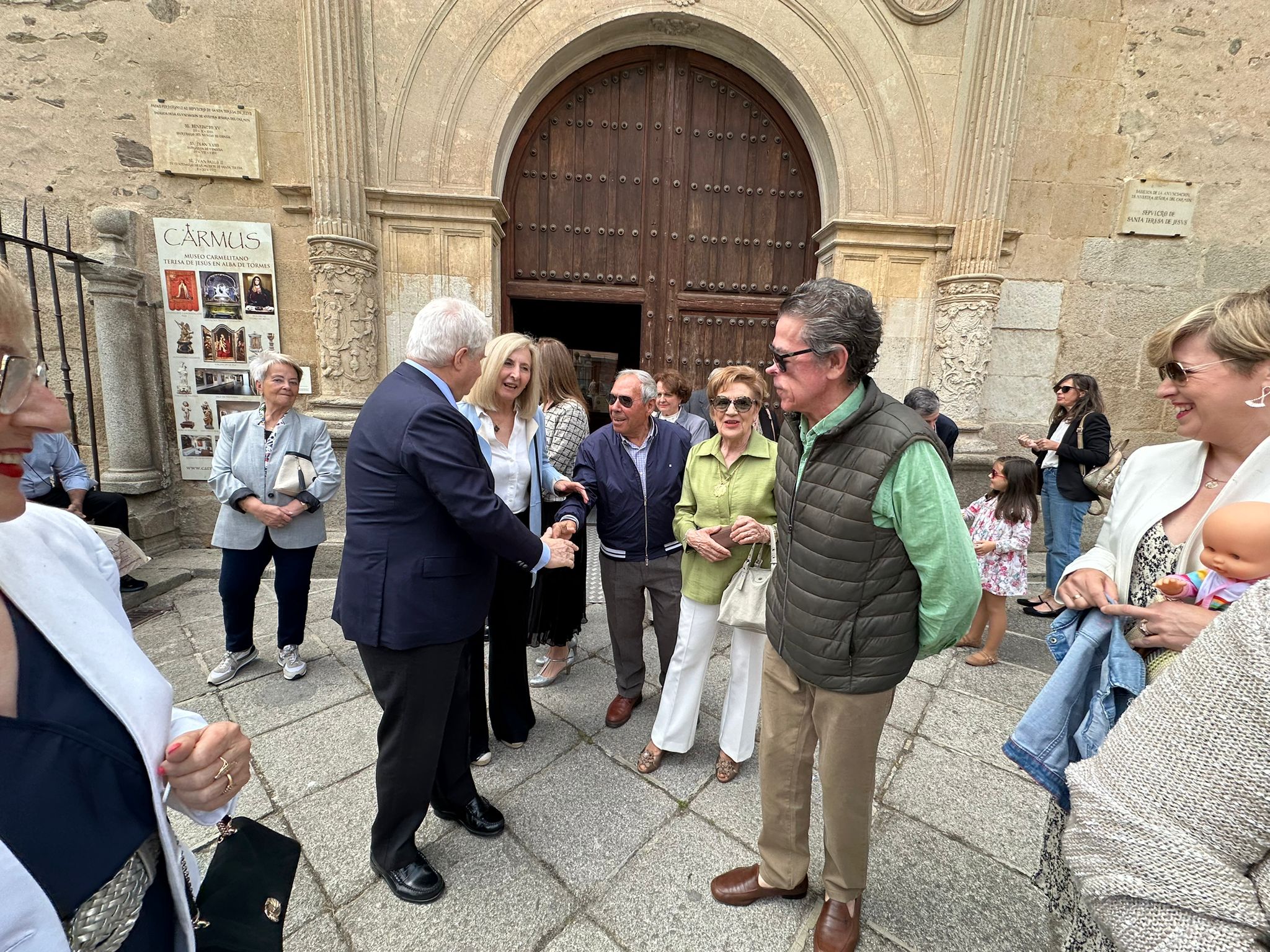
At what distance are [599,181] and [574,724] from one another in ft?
16.4

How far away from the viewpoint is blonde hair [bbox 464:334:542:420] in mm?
2488

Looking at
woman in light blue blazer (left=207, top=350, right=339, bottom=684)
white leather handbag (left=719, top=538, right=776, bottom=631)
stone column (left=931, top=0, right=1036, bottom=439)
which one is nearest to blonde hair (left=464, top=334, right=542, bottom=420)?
white leather handbag (left=719, top=538, right=776, bottom=631)

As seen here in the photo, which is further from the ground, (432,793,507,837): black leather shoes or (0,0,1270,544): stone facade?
(0,0,1270,544): stone facade

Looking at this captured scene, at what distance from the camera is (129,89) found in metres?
4.69

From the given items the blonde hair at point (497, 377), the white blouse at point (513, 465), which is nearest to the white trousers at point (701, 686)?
the white blouse at point (513, 465)

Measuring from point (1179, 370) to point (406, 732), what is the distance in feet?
7.88

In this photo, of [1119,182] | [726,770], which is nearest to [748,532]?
[726,770]

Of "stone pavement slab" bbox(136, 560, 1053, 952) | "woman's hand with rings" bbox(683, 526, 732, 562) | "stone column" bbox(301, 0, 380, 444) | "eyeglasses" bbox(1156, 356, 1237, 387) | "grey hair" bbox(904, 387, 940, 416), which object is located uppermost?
"stone column" bbox(301, 0, 380, 444)

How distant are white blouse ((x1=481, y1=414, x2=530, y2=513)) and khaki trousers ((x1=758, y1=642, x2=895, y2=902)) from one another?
1.38 metres

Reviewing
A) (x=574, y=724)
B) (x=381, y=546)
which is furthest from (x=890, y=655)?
(x=574, y=724)

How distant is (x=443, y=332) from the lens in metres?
1.82

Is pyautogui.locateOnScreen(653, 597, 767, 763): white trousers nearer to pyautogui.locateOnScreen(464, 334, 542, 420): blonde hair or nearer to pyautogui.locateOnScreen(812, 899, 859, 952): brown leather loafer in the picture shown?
pyautogui.locateOnScreen(812, 899, 859, 952): brown leather loafer

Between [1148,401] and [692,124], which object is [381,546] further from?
[1148,401]

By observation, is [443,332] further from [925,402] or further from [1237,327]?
[925,402]
